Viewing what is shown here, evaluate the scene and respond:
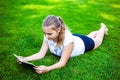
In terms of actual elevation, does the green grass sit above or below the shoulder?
below

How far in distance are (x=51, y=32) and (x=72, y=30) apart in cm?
209

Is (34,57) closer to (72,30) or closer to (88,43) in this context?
(88,43)

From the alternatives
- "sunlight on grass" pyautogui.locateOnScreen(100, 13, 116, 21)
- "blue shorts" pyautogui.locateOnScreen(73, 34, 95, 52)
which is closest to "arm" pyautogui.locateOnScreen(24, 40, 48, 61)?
"blue shorts" pyautogui.locateOnScreen(73, 34, 95, 52)

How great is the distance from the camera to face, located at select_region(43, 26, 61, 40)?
138 inches

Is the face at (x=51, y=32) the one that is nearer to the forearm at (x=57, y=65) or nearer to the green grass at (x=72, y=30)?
the forearm at (x=57, y=65)

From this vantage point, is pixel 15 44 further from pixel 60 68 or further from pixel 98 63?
pixel 98 63

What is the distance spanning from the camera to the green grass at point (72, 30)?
3682mm

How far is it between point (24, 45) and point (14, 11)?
2.53m

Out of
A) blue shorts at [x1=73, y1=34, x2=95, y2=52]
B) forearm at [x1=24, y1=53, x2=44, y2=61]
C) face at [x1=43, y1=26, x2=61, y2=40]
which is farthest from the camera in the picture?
blue shorts at [x1=73, y1=34, x2=95, y2=52]

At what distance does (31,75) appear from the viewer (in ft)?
11.8

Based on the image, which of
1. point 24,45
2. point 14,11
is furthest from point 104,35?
point 14,11

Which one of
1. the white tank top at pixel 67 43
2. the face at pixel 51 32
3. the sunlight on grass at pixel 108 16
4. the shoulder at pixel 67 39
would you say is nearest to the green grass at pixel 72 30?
the sunlight on grass at pixel 108 16

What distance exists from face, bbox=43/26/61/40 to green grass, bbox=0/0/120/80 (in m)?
0.53

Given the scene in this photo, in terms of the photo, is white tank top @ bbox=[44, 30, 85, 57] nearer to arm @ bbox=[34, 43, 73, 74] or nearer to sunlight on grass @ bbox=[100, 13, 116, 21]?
arm @ bbox=[34, 43, 73, 74]
